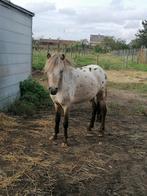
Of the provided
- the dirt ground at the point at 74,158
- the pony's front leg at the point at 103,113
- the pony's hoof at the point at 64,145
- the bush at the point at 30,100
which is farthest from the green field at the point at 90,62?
the pony's hoof at the point at 64,145

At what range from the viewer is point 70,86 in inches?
299

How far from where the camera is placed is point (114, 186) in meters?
5.47

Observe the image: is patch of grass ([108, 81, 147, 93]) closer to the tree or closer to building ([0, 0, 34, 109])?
building ([0, 0, 34, 109])

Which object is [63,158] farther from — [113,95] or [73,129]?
[113,95]

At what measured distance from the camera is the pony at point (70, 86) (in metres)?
7.01

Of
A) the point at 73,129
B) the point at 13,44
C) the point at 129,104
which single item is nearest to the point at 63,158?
the point at 73,129

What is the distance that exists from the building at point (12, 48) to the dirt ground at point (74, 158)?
3.64ft

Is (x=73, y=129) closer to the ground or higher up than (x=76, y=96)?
closer to the ground

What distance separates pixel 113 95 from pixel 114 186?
30.3ft

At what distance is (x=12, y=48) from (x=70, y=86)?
3796 mm

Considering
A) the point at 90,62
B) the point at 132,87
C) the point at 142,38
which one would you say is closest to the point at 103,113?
the point at 132,87

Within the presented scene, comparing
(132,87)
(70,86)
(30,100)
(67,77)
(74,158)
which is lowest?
(132,87)

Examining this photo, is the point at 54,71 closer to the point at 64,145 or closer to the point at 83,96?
the point at 83,96

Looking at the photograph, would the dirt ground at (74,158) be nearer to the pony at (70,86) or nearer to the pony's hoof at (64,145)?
the pony's hoof at (64,145)
